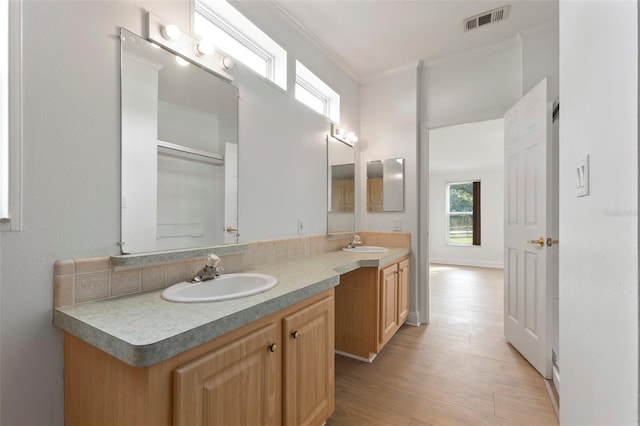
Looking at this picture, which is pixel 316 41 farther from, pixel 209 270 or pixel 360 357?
pixel 360 357

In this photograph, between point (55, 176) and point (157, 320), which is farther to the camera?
point (55, 176)

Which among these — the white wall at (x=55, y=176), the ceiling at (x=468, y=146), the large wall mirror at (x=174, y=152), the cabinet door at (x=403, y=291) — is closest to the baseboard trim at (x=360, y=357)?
the cabinet door at (x=403, y=291)

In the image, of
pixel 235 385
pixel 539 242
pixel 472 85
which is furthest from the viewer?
pixel 472 85

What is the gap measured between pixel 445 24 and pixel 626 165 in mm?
2430

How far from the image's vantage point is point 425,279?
3068mm

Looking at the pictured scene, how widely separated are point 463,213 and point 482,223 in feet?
1.66

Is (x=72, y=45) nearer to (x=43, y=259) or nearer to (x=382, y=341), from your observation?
(x=43, y=259)

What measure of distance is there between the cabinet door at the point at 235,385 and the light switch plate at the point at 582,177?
1.13m

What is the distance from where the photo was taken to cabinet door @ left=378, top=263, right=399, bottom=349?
2291 mm

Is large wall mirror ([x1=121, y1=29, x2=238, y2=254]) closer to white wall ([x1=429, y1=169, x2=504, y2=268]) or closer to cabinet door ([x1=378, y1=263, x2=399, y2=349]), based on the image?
cabinet door ([x1=378, y1=263, x2=399, y2=349])

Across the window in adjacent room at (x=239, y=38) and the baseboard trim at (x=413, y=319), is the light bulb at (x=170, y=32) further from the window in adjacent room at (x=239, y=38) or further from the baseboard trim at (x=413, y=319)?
the baseboard trim at (x=413, y=319)

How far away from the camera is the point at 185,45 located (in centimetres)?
150

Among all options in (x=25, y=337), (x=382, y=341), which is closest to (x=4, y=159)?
(x=25, y=337)

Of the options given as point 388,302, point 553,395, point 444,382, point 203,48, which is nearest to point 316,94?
point 203,48
